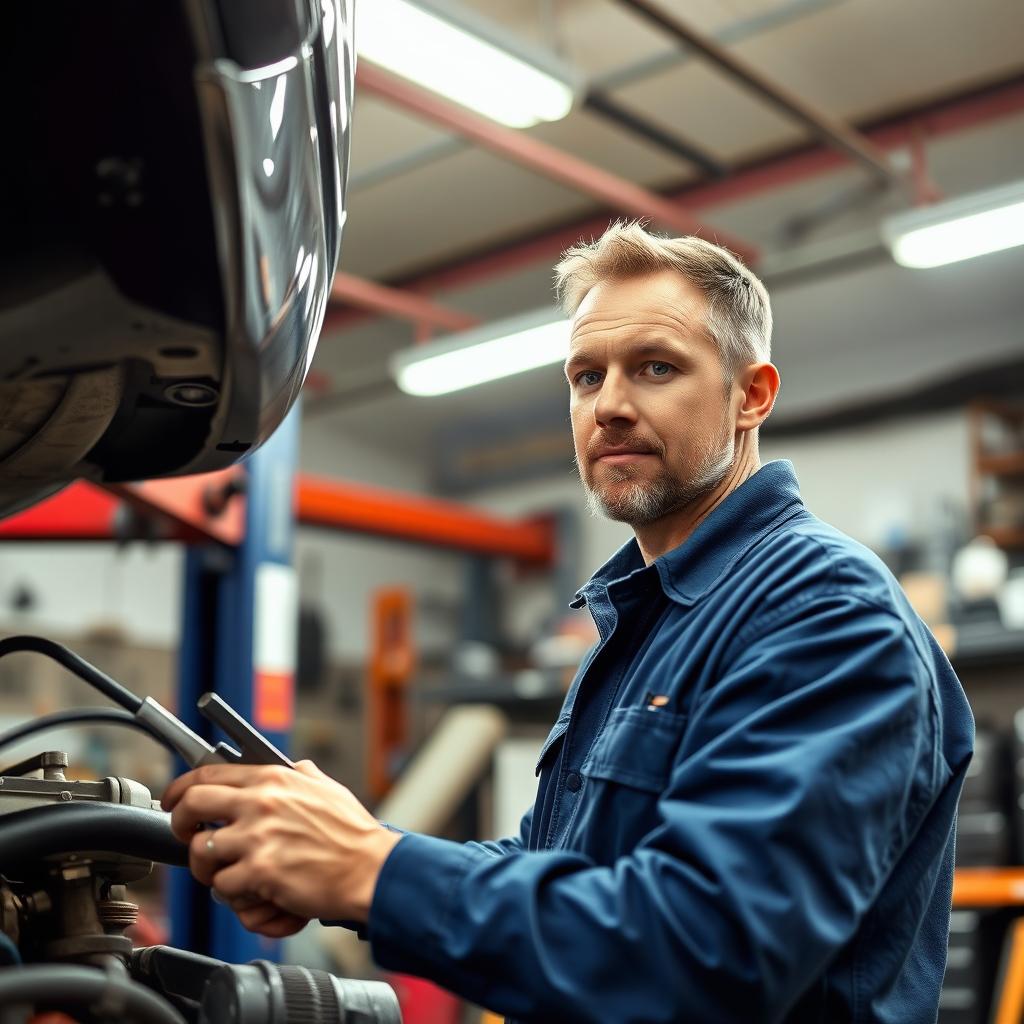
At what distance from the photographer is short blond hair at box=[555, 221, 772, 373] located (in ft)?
4.49

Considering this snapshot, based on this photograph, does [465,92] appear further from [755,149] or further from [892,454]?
[892,454]

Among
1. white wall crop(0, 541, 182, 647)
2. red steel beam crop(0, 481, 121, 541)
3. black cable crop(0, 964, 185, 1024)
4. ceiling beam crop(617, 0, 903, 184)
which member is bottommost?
black cable crop(0, 964, 185, 1024)

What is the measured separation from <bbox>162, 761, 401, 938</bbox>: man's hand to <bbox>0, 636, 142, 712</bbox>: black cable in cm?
18

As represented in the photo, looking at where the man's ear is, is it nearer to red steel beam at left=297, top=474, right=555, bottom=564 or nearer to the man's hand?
the man's hand

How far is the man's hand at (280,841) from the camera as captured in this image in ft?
2.97

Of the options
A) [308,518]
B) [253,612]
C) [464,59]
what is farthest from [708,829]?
[308,518]

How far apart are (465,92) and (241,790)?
3.67m

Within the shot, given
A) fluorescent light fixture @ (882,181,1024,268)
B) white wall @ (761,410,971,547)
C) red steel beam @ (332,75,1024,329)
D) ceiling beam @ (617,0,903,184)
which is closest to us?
ceiling beam @ (617,0,903,184)

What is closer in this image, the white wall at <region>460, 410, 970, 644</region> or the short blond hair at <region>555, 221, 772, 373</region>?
the short blond hair at <region>555, 221, 772, 373</region>

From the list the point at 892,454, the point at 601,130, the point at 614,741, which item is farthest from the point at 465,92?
the point at 892,454

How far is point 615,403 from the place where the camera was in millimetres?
1312

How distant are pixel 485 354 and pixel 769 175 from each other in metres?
1.82

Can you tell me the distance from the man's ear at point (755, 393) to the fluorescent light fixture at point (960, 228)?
3.85 meters

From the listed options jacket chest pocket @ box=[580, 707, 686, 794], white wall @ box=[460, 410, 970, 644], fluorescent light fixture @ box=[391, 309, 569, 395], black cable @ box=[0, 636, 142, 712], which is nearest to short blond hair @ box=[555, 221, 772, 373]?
jacket chest pocket @ box=[580, 707, 686, 794]
